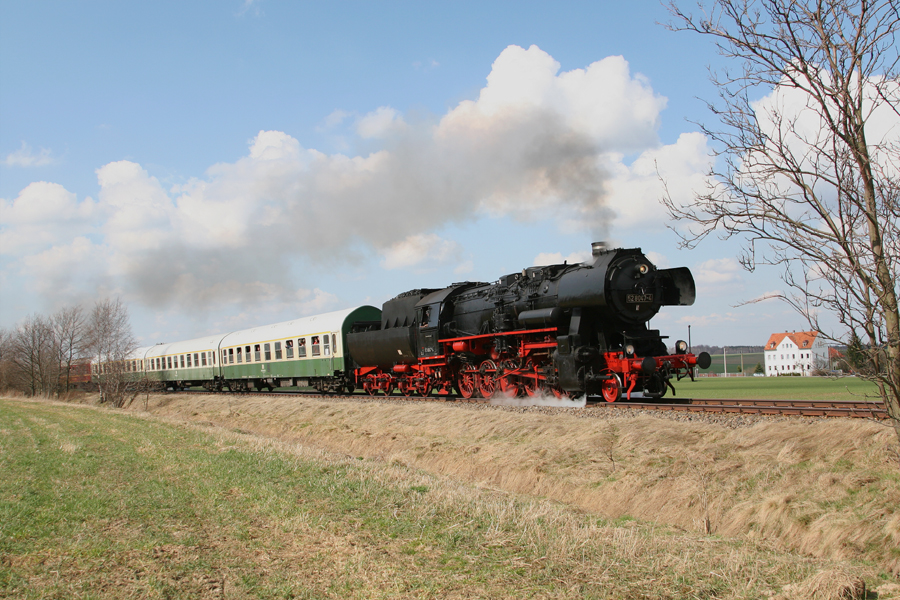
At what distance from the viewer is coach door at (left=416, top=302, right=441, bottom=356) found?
21.2 metres

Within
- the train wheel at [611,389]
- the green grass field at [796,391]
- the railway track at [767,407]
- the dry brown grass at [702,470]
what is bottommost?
the green grass field at [796,391]

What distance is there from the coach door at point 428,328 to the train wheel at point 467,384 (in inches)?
49.3

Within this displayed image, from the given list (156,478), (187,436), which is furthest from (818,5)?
(187,436)

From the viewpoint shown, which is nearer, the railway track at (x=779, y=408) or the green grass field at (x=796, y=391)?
the railway track at (x=779, y=408)

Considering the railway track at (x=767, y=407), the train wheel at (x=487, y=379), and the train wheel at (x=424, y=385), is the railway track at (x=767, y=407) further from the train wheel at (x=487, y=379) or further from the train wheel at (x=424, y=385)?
the train wheel at (x=424, y=385)

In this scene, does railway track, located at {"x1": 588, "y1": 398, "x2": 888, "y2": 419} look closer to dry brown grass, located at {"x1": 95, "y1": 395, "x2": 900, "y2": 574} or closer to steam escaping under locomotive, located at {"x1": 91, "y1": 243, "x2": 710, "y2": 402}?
steam escaping under locomotive, located at {"x1": 91, "y1": 243, "x2": 710, "y2": 402}

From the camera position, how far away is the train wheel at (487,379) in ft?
63.6

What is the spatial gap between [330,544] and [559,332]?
11.4 meters

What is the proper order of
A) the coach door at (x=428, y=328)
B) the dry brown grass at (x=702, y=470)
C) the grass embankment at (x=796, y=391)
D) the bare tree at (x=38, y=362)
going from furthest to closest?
1. the bare tree at (x=38, y=362)
2. the coach door at (x=428, y=328)
3. the grass embankment at (x=796, y=391)
4. the dry brown grass at (x=702, y=470)

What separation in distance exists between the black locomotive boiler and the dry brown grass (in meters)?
2.28

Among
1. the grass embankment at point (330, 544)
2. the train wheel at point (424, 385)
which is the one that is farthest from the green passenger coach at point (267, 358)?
the grass embankment at point (330, 544)

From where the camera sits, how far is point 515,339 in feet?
59.6

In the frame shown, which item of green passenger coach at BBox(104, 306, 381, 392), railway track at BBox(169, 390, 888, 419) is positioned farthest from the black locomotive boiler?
green passenger coach at BBox(104, 306, 381, 392)

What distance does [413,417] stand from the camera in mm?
16859
